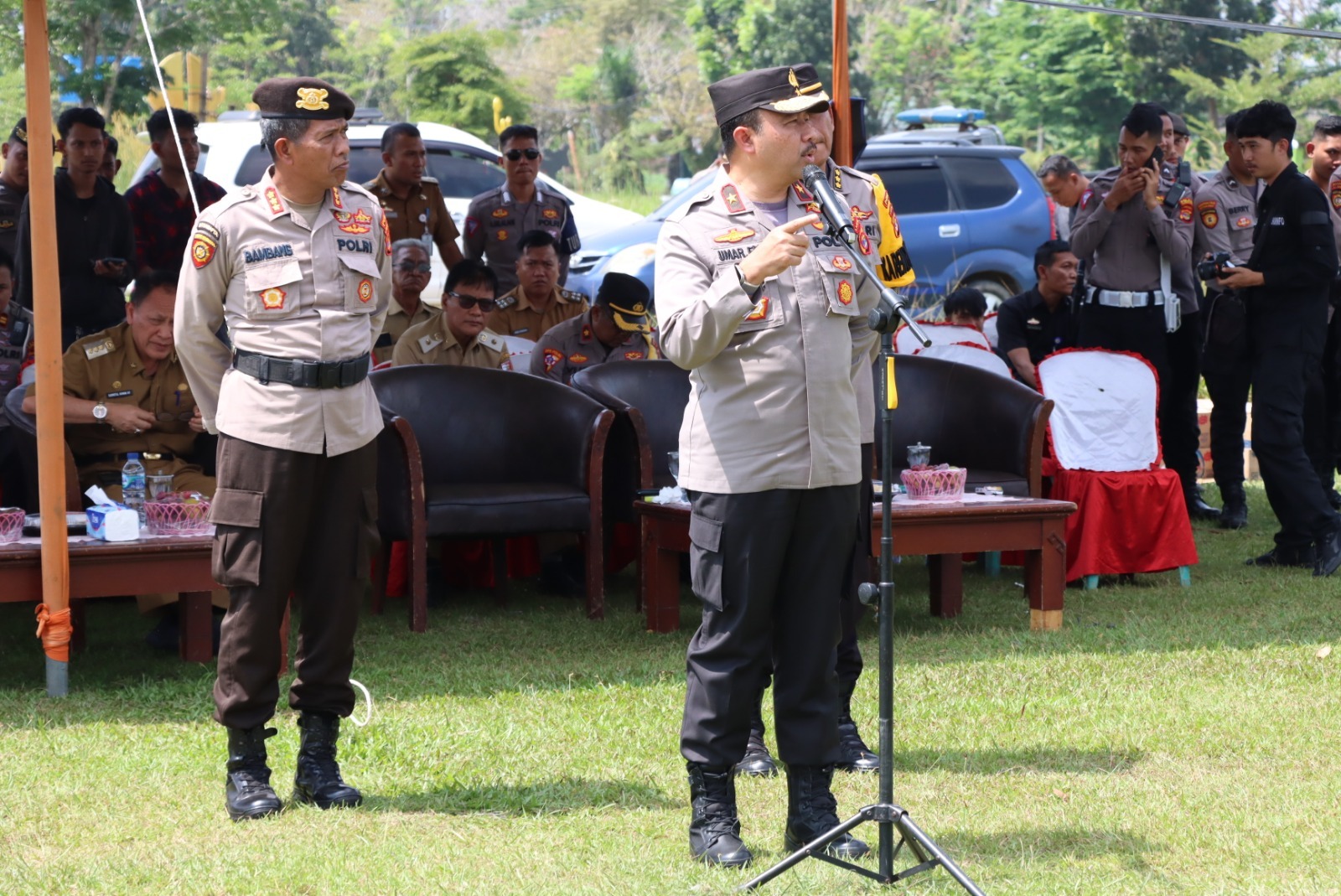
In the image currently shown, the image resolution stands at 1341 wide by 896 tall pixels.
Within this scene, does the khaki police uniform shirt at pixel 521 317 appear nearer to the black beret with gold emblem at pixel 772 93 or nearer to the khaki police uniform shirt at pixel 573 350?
the khaki police uniform shirt at pixel 573 350

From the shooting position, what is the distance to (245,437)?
3.77 meters

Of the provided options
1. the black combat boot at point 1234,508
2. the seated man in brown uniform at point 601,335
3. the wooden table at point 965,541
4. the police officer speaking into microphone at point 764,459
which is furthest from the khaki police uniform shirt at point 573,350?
the police officer speaking into microphone at point 764,459

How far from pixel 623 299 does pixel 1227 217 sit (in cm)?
321

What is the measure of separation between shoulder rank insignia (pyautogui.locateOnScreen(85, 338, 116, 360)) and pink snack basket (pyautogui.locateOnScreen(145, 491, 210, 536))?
0.80 metres

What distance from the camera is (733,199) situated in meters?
3.38

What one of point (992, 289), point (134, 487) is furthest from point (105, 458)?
point (992, 289)

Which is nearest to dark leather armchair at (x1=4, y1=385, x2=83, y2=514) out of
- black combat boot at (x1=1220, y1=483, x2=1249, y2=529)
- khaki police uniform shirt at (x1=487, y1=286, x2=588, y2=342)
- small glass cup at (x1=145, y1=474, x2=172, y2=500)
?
small glass cup at (x1=145, y1=474, x2=172, y2=500)

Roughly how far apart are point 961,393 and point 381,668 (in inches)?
117

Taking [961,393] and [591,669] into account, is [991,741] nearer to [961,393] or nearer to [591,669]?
[591,669]

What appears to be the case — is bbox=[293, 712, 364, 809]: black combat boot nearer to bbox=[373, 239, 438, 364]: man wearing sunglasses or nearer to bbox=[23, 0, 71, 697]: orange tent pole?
bbox=[23, 0, 71, 697]: orange tent pole

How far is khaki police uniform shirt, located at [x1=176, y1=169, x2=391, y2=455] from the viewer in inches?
148

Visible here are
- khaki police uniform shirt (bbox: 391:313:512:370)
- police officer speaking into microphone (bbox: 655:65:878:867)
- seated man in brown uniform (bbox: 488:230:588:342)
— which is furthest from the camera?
seated man in brown uniform (bbox: 488:230:588:342)

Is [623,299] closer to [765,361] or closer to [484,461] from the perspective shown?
[484,461]

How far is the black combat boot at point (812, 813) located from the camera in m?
3.44
